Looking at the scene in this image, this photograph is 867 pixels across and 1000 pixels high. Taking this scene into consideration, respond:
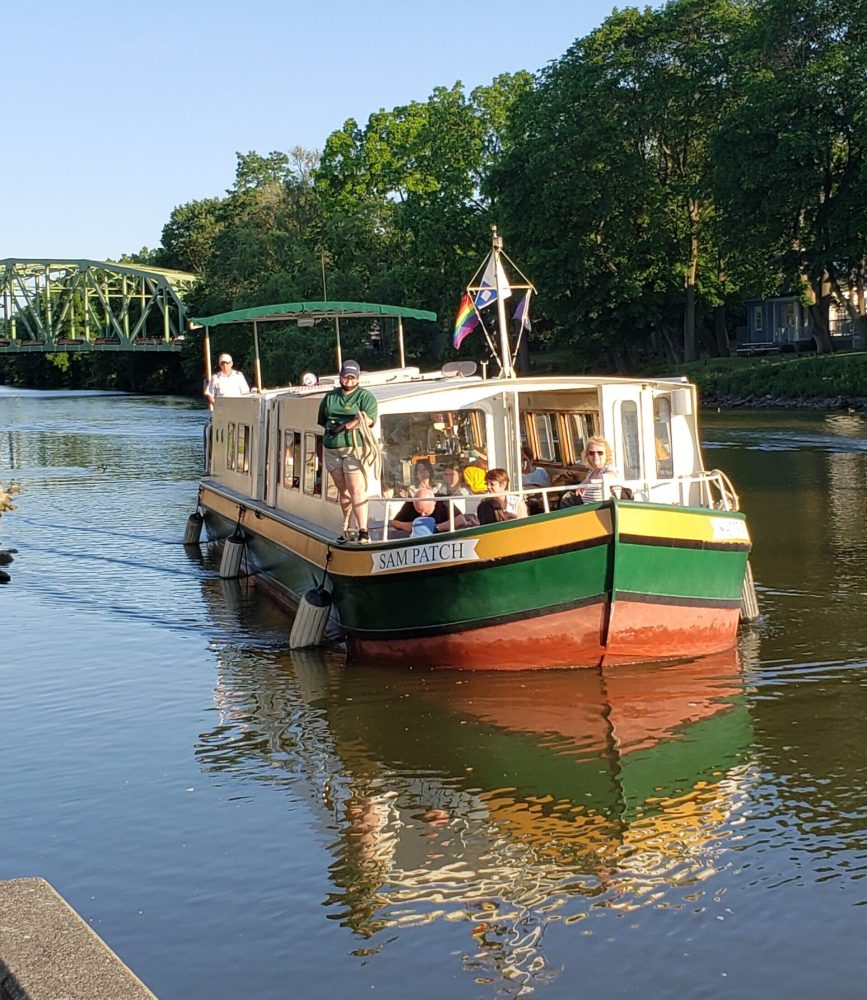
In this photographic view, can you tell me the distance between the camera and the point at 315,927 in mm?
8477

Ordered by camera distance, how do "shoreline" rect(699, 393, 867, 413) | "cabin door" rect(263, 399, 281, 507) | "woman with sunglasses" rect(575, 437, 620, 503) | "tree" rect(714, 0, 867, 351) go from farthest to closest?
"tree" rect(714, 0, 867, 351) → "shoreline" rect(699, 393, 867, 413) → "cabin door" rect(263, 399, 281, 507) → "woman with sunglasses" rect(575, 437, 620, 503)

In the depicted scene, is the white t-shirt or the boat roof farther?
the white t-shirt

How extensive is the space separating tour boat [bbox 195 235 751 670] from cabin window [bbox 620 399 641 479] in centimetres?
2

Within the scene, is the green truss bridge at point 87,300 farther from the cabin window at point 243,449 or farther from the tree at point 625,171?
the cabin window at point 243,449

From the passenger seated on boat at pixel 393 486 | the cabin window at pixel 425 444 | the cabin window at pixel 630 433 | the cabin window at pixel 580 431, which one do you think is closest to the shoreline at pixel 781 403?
the cabin window at pixel 580 431

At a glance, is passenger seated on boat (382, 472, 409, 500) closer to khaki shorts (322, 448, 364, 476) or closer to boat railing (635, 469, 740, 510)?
khaki shorts (322, 448, 364, 476)

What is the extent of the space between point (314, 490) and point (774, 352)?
57828 mm

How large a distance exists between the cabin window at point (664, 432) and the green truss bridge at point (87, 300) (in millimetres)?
126528

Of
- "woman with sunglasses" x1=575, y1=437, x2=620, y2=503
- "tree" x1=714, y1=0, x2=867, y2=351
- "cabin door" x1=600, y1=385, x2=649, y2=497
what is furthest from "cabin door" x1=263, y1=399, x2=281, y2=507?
"tree" x1=714, y1=0, x2=867, y2=351

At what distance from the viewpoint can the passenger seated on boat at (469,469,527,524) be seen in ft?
47.7

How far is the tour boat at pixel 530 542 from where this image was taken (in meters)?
13.7

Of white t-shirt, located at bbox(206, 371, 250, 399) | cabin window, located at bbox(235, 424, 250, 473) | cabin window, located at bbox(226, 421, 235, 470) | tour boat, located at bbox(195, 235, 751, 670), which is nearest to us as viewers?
tour boat, located at bbox(195, 235, 751, 670)

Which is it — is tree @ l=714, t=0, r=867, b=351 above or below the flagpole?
above

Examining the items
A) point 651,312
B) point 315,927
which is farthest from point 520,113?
point 315,927
